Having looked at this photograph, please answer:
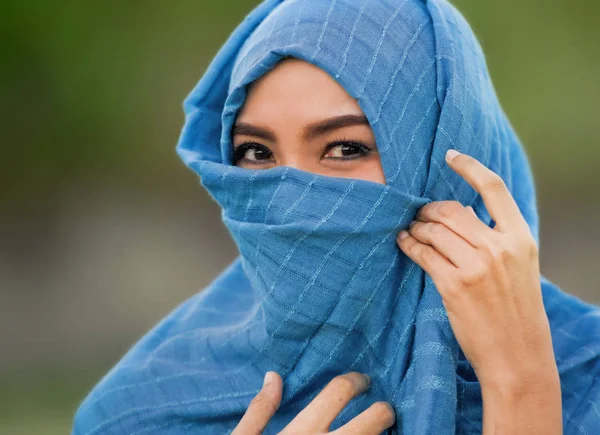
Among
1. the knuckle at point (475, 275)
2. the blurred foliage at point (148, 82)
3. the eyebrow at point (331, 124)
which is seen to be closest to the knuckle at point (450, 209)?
the knuckle at point (475, 275)

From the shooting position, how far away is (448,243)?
123 centimetres

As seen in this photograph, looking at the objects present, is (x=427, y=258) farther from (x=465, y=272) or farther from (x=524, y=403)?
(x=524, y=403)

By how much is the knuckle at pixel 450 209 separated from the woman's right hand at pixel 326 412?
0.34 m

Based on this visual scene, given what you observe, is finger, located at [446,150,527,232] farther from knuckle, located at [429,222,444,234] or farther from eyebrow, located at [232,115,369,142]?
eyebrow, located at [232,115,369,142]

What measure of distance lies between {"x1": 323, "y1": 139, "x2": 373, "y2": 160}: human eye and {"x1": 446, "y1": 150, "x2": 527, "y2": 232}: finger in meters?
0.18

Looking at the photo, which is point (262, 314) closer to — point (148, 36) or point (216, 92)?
point (216, 92)

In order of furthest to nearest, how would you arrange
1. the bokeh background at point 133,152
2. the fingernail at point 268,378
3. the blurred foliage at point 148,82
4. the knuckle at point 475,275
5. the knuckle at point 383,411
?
the blurred foliage at point 148,82, the bokeh background at point 133,152, the fingernail at point 268,378, the knuckle at point 383,411, the knuckle at point 475,275

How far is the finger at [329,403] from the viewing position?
4.22 ft

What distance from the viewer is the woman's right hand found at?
1.27 m

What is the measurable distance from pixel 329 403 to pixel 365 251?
0.90 ft

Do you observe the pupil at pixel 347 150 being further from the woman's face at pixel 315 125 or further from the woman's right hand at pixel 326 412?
the woman's right hand at pixel 326 412

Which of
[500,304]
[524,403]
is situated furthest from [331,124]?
[524,403]

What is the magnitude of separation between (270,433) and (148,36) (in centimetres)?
466

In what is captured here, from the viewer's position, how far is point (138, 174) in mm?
5773
